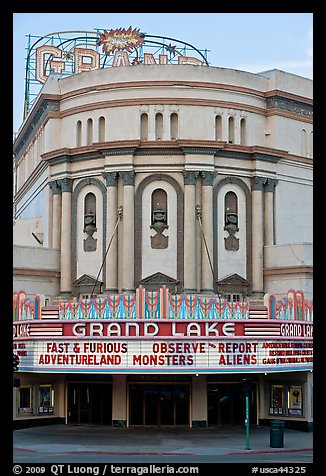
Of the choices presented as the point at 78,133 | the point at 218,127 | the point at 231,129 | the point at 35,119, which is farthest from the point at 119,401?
the point at 35,119

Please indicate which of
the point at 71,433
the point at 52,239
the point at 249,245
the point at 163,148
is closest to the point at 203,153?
the point at 163,148

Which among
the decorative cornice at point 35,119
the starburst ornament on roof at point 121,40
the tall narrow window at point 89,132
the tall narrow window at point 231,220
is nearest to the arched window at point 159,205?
the tall narrow window at point 231,220

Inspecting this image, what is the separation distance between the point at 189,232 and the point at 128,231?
135 inches

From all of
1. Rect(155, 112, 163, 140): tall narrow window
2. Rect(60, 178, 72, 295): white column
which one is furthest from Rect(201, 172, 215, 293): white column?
Rect(60, 178, 72, 295): white column

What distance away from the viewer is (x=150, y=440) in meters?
37.6

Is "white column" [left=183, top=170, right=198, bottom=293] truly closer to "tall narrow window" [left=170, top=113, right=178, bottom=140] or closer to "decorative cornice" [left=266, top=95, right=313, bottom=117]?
"tall narrow window" [left=170, top=113, right=178, bottom=140]

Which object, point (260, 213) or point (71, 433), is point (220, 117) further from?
point (71, 433)

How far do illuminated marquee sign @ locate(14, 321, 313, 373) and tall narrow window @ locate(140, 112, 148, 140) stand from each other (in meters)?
13.9

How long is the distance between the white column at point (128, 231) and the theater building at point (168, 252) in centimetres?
11

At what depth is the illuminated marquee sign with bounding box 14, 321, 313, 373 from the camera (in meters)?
38.0

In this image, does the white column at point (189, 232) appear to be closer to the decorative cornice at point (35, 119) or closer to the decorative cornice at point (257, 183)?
the decorative cornice at point (257, 183)

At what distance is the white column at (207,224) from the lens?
46.6 metres

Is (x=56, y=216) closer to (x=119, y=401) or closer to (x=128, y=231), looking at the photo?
(x=128, y=231)

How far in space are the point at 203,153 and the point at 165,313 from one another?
12042 millimetres
